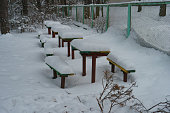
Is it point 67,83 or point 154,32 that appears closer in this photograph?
point 67,83

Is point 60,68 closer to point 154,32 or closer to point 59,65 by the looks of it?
point 59,65

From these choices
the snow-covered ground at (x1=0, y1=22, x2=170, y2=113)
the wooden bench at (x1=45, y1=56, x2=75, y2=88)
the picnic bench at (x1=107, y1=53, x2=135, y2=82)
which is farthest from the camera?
the picnic bench at (x1=107, y1=53, x2=135, y2=82)

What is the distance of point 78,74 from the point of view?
200 inches

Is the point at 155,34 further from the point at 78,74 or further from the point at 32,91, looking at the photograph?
the point at 32,91

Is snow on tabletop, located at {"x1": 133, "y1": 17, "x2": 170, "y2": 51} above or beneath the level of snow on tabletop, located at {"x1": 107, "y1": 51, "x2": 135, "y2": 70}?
above

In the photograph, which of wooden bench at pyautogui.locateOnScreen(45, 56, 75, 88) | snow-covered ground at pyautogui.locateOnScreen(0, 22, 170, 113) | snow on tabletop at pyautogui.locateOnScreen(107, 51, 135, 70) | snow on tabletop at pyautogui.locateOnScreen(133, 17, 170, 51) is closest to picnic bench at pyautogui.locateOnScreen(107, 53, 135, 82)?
snow on tabletop at pyautogui.locateOnScreen(107, 51, 135, 70)

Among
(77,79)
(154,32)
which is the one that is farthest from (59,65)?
(154,32)

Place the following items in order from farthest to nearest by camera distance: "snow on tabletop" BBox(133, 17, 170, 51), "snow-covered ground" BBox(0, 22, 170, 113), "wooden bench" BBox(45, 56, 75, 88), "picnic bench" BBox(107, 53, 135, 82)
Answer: "snow on tabletop" BBox(133, 17, 170, 51), "picnic bench" BBox(107, 53, 135, 82), "wooden bench" BBox(45, 56, 75, 88), "snow-covered ground" BBox(0, 22, 170, 113)

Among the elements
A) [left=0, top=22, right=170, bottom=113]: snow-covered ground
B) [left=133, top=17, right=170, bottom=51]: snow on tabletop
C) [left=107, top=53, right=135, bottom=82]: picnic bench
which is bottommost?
[left=0, top=22, right=170, bottom=113]: snow-covered ground

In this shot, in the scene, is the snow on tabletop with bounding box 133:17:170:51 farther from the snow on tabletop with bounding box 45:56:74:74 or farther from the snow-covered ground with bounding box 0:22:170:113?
the snow on tabletop with bounding box 45:56:74:74

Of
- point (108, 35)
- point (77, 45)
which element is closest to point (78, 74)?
point (77, 45)

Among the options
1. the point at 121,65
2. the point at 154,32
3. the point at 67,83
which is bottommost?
the point at 67,83

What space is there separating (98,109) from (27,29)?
10.7m

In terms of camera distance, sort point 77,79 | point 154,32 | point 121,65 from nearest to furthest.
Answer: point 121,65, point 77,79, point 154,32
